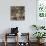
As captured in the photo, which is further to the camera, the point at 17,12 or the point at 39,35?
the point at 17,12

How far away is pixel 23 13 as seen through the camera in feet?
25.7

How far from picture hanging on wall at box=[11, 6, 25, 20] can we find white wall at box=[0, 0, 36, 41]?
14 centimetres

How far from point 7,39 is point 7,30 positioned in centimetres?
43

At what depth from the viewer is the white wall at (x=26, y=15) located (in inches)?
306

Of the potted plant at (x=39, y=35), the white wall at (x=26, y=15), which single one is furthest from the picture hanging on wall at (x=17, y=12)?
the potted plant at (x=39, y=35)

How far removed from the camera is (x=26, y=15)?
7816mm

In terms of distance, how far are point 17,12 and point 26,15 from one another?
17.4 inches

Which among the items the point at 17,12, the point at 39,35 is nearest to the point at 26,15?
the point at 17,12

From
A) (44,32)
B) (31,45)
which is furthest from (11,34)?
(44,32)

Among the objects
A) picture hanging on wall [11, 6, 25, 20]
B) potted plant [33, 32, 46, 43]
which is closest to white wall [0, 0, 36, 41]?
picture hanging on wall [11, 6, 25, 20]

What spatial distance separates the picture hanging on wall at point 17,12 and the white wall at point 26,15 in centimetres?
14

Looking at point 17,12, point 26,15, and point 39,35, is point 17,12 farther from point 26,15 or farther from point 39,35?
point 39,35

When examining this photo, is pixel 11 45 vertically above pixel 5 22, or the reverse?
pixel 5 22

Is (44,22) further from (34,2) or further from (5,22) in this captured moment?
(5,22)
